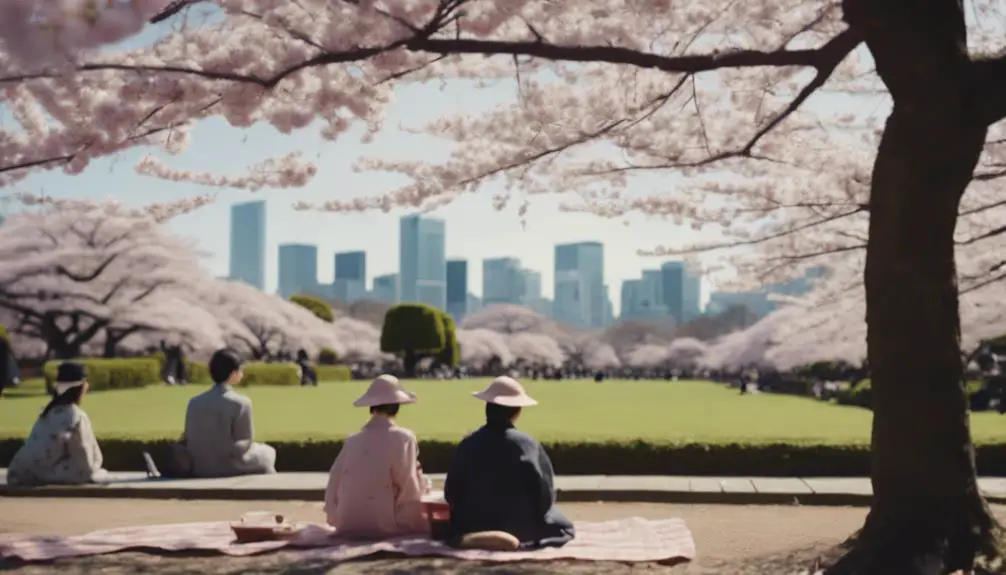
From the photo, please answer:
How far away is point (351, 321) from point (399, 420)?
7101cm

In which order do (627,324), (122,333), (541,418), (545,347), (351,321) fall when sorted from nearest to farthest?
1. (541,418)
2. (122,333)
3. (351,321)
4. (545,347)
5. (627,324)

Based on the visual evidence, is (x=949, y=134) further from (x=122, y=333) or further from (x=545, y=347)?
(x=545, y=347)

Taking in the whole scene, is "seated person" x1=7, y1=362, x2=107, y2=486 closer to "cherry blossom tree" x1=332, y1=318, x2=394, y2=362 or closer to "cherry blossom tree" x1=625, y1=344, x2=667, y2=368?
"cherry blossom tree" x1=332, y1=318, x2=394, y2=362

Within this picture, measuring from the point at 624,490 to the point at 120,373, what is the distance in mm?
31239

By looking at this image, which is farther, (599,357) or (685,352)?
(599,357)

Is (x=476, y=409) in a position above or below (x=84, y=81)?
below

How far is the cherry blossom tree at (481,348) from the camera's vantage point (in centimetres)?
10038

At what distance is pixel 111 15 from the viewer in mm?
7137

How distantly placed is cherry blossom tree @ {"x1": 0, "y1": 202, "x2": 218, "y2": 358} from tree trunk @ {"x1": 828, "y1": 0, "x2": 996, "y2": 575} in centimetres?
3735

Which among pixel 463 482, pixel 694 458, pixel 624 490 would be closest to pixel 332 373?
pixel 694 458

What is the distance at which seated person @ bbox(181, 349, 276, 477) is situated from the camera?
12.1 metres

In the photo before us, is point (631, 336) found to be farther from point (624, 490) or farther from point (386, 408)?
point (386, 408)

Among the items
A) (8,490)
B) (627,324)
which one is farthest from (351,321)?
(8,490)

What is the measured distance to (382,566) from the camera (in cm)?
763
